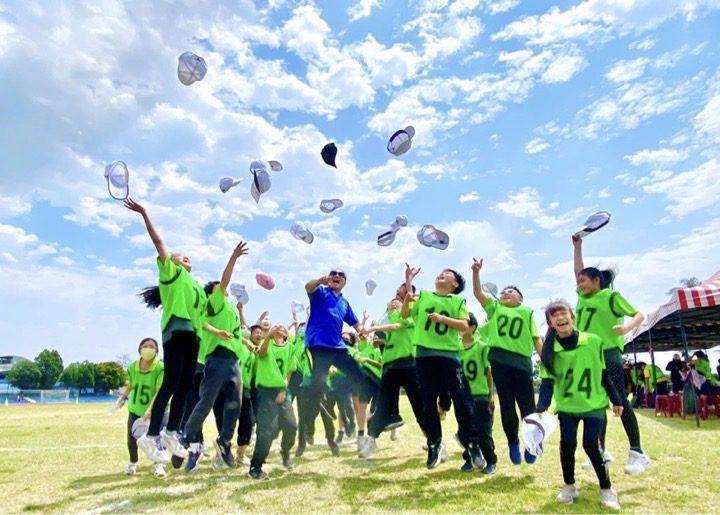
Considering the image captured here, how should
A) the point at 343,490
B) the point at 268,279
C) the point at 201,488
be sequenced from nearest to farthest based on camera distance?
the point at 343,490
the point at 201,488
the point at 268,279

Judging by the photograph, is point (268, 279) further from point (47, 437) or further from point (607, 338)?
point (47, 437)

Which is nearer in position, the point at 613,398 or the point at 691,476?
the point at 613,398

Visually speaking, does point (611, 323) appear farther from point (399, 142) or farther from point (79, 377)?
point (79, 377)

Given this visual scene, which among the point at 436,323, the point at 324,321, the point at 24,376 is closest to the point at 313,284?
the point at 324,321

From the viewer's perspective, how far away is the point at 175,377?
204 inches

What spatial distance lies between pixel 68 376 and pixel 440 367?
9482 cm

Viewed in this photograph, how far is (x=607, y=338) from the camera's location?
5.35m

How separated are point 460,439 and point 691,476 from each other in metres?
2.36

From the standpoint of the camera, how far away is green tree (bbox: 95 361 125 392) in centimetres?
8244

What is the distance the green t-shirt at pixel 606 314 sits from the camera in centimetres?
532

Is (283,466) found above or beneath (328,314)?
beneath

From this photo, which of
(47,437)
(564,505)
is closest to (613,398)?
(564,505)

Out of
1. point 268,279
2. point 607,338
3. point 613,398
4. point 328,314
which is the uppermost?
point 268,279

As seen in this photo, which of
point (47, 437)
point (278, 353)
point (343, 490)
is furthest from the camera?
point (47, 437)
